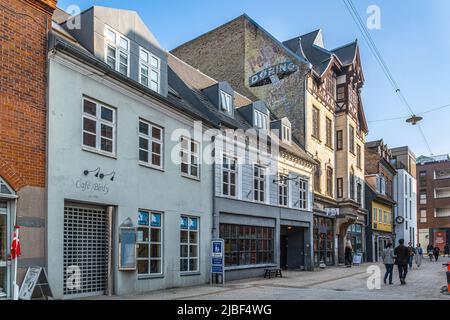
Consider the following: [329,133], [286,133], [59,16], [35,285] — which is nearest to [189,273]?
[35,285]

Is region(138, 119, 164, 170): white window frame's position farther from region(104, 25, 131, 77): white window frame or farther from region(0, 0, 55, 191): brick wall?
region(0, 0, 55, 191): brick wall

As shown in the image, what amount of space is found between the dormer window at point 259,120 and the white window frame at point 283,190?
2.74 m

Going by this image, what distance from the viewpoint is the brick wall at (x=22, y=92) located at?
10.9m

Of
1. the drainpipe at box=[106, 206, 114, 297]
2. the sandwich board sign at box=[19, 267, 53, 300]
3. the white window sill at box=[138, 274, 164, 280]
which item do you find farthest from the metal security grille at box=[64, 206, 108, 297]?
the sandwich board sign at box=[19, 267, 53, 300]

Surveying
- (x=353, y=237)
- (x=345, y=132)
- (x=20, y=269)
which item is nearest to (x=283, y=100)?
(x=345, y=132)

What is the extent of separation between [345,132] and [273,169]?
1249cm

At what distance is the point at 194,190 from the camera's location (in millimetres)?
17875

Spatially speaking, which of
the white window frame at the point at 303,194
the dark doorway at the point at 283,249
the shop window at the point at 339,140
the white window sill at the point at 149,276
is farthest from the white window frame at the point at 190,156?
the shop window at the point at 339,140

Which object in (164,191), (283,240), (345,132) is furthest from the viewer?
(345,132)

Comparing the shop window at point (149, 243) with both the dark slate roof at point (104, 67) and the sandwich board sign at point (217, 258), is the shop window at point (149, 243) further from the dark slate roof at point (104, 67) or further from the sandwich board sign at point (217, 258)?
the dark slate roof at point (104, 67)

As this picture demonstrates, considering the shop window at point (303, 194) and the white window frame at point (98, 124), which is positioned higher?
the white window frame at point (98, 124)

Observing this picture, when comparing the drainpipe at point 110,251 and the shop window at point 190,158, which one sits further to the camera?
the shop window at point 190,158

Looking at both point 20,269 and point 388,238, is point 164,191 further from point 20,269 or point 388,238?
point 388,238

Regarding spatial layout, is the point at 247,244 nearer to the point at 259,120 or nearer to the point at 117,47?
the point at 259,120
